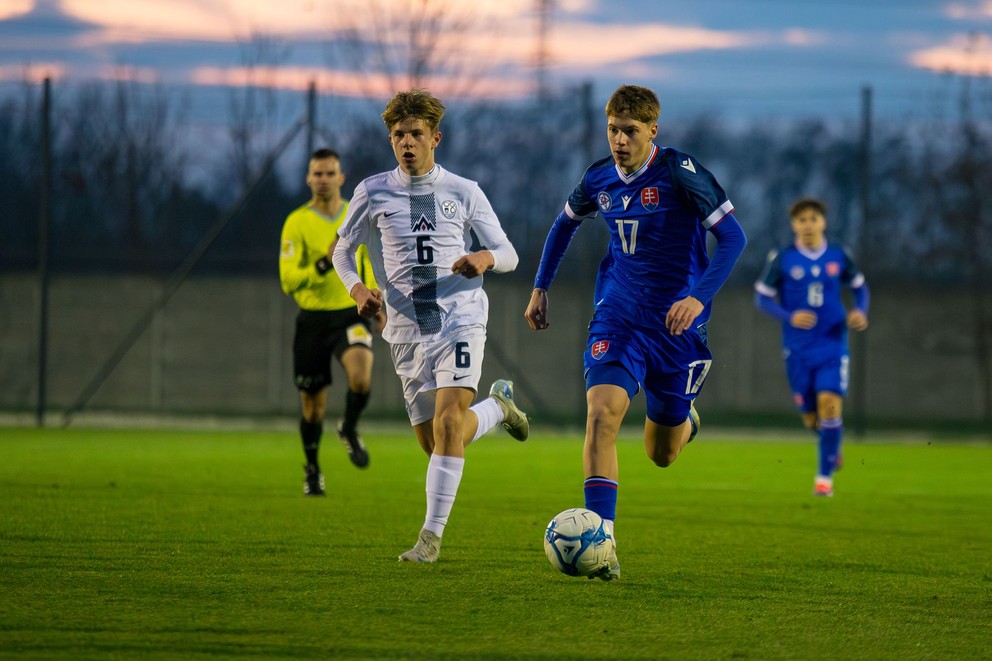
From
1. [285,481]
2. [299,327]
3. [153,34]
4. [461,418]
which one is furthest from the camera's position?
[153,34]

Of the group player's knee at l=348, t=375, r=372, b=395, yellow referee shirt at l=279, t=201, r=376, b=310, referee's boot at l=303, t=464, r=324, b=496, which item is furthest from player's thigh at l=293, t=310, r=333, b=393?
referee's boot at l=303, t=464, r=324, b=496

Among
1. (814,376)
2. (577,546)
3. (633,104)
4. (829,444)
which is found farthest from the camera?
(814,376)

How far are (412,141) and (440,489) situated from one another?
166 centimetres

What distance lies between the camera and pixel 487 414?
7469 mm

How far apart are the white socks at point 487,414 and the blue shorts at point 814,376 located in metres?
4.47

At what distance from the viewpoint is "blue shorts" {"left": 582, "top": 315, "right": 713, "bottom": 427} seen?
6398 millimetres

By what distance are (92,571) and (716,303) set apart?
1445cm

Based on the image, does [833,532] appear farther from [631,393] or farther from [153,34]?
[153,34]

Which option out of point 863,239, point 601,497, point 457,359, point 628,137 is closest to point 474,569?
point 601,497

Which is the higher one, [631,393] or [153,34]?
[153,34]

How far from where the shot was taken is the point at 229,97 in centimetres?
1861

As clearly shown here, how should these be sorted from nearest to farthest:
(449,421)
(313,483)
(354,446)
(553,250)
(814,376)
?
(449,421), (553,250), (313,483), (354,446), (814,376)

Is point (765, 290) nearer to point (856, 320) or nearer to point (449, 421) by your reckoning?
point (856, 320)

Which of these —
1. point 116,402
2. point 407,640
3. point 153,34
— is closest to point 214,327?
point 116,402
